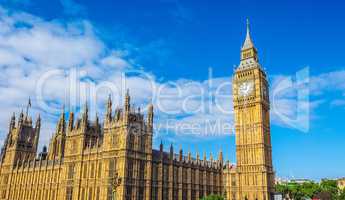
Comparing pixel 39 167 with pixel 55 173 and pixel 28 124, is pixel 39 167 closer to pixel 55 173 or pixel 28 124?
pixel 55 173

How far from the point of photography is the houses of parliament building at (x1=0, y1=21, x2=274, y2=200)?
70.8m

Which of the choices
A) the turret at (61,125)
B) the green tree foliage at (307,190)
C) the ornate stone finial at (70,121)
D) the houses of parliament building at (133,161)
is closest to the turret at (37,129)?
the houses of parliament building at (133,161)

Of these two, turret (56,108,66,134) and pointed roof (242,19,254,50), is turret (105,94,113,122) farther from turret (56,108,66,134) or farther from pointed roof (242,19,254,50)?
pointed roof (242,19,254,50)

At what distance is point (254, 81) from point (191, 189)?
3324 cm

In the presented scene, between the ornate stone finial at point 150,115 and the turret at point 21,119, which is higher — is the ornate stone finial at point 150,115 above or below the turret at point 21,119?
below

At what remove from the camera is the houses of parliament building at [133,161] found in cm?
7075

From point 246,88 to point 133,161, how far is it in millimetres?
40955

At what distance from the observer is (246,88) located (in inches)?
3757

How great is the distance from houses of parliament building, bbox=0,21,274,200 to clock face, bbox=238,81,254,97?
295 millimetres

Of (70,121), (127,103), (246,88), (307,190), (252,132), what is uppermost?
(246,88)

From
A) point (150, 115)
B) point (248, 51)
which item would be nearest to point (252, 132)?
point (248, 51)

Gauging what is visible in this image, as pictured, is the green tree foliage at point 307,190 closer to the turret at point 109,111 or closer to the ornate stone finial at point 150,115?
the ornate stone finial at point 150,115

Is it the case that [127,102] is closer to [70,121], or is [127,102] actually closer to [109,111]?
[109,111]

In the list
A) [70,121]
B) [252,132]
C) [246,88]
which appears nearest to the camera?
Answer: [70,121]
